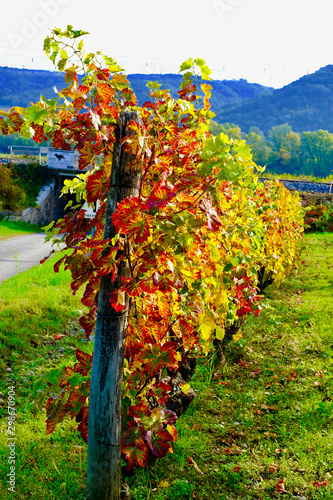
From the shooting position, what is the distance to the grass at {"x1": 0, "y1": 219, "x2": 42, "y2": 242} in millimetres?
13363

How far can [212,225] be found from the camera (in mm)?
1614

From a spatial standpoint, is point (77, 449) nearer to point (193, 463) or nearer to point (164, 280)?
point (193, 463)

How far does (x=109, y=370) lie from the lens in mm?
1923

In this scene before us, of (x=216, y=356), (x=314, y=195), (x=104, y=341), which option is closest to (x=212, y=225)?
(x=104, y=341)

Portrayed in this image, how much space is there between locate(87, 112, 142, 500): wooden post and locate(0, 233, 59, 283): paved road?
5555 mm

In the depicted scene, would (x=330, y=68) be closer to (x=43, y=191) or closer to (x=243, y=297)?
(x=43, y=191)

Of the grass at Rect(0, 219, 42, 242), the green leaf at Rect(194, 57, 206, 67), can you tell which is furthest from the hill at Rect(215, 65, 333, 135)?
the green leaf at Rect(194, 57, 206, 67)

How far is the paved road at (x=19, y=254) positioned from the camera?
25.7 feet

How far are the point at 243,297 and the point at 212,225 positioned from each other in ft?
9.28

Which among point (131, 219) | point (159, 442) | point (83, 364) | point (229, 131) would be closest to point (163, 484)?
point (159, 442)

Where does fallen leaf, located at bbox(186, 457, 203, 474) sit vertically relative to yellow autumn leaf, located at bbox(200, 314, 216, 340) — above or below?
below

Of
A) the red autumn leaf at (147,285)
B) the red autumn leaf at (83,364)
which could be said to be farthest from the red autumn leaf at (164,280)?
the red autumn leaf at (83,364)

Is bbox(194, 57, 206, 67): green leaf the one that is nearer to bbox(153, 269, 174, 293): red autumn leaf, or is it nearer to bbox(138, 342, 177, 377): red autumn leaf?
bbox(153, 269, 174, 293): red autumn leaf

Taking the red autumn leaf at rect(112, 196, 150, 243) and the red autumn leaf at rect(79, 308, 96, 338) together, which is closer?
the red autumn leaf at rect(112, 196, 150, 243)
